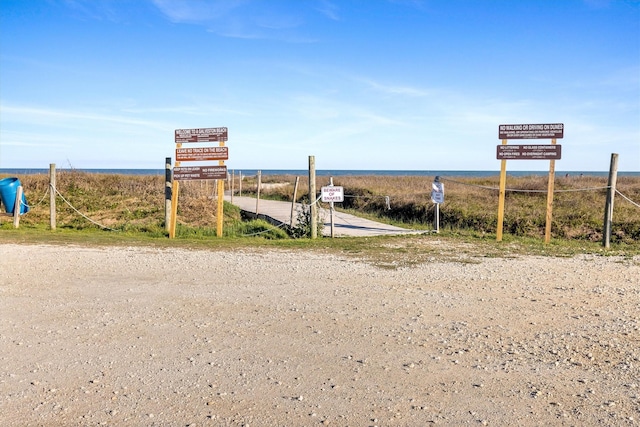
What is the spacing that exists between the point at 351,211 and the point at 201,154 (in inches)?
383

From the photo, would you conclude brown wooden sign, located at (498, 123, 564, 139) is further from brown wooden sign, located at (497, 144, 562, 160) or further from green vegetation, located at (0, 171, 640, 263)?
green vegetation, located at (0, 171, 640, 263)

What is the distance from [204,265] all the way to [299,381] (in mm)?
5301

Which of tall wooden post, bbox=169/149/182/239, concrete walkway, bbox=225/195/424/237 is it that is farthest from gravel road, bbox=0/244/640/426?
concrete walkway, bbox=225/195/424/237

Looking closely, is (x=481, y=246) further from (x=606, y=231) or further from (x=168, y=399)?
(x=168, y=399)

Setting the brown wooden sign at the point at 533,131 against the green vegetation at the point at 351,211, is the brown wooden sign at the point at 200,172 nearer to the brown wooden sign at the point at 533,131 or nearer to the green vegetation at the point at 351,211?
the green vegetation at the point at 351,211

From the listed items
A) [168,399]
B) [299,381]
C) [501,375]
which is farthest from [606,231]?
[168,399]

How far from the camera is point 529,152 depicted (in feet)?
41.9

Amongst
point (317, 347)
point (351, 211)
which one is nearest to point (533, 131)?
point (317, 347)

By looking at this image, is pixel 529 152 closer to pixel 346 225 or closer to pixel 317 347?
pixel 346 225

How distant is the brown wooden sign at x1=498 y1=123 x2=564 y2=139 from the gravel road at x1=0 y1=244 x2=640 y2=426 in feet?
14.9

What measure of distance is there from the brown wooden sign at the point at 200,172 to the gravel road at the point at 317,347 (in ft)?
15.0

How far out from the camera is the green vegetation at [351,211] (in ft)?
40.9

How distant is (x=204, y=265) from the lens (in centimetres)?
937

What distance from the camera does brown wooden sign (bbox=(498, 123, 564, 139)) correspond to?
12.5 m
